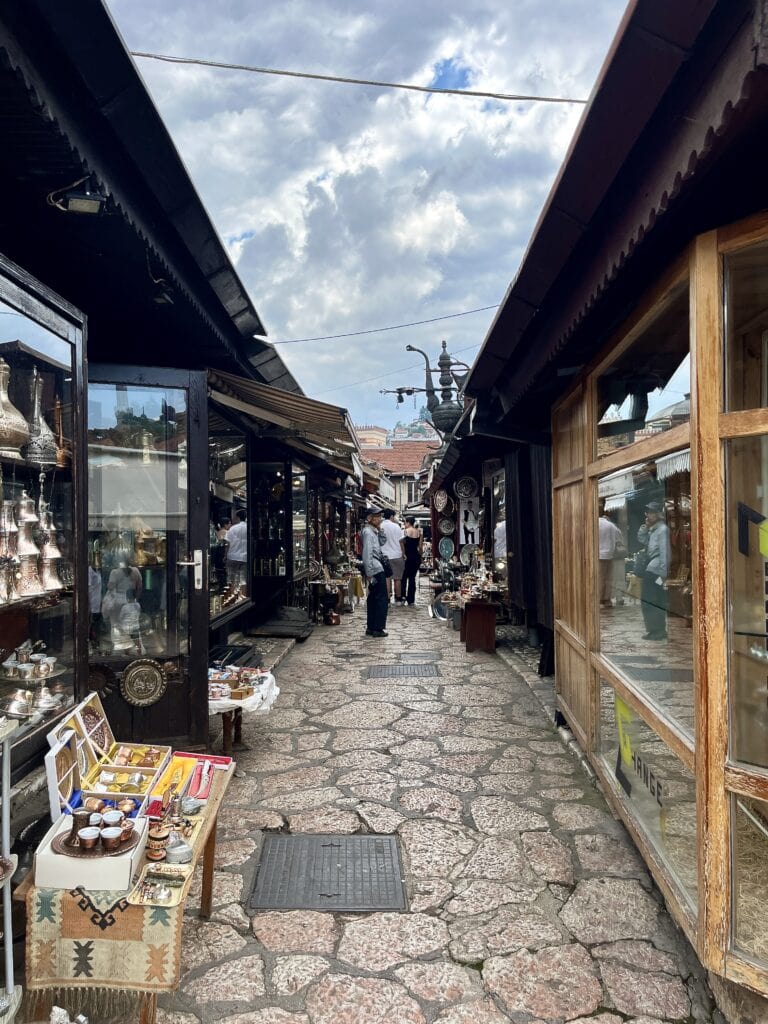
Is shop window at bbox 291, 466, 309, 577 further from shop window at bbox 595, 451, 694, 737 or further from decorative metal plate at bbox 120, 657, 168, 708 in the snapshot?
shop window at bbox 595, 451, 694, 737

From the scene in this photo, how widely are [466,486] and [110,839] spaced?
13.5 m

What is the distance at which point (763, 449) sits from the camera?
269 cm

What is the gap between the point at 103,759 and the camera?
3.19 metres

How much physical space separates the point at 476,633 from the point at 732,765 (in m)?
7.29

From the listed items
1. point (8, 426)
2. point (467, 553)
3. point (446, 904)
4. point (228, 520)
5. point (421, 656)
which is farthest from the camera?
point (467, 553)

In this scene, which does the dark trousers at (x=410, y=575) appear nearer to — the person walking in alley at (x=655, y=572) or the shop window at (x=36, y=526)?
the person walking in alley at (x=655, y=572)

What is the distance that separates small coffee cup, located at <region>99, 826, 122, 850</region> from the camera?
241 cm

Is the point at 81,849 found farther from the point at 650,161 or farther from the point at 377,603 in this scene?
the point at 377,603

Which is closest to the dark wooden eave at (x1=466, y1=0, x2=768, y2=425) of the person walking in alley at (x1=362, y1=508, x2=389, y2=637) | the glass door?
the glass door

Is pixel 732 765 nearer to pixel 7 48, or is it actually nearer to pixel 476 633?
pixel 7 48

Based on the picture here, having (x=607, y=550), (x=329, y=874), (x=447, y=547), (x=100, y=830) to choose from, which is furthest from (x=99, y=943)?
(x=447, y=547)

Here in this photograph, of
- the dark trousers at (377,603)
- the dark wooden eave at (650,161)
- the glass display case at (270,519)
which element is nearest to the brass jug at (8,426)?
the dark wooden eave at (650,161)

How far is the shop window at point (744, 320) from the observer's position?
8.09 ft

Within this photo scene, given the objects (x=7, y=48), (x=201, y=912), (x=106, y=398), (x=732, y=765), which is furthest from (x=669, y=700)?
(x=106, y=398)
